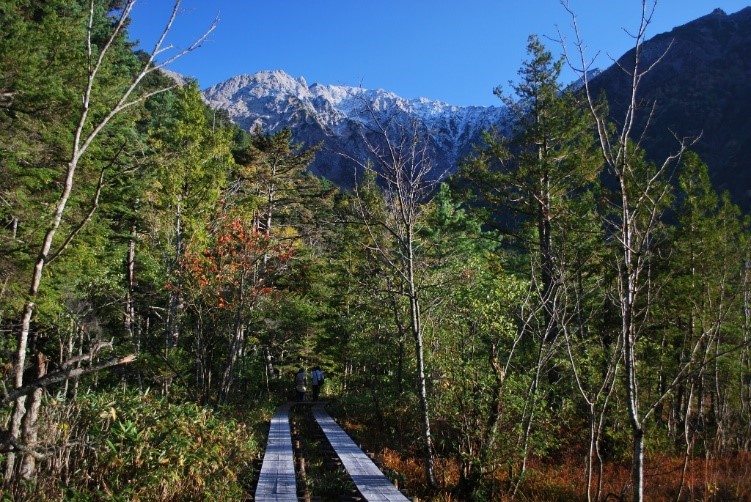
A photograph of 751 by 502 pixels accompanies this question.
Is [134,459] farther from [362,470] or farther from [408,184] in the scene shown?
[408,184]

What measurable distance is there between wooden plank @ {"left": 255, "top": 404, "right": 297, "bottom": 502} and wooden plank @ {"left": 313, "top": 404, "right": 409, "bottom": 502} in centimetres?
102

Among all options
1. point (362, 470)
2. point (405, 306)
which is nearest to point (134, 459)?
point (362, 470)

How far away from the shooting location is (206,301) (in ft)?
47.5

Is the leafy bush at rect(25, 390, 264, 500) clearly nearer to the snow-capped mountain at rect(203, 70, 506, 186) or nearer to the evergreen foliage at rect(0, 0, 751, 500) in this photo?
the evergreen foliage at rect(0, 0, 751, 500)

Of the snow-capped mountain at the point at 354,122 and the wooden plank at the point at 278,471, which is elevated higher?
the snow-capped mountain at the point at 354,122

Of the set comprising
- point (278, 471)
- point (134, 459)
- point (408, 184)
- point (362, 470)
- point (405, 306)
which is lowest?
point (362, 470)

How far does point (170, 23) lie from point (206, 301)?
40.5 feet

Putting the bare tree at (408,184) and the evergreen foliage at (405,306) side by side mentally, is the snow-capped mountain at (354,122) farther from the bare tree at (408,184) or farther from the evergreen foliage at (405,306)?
the evergreen foliage at (405,306)

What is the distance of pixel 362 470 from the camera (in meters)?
8.80

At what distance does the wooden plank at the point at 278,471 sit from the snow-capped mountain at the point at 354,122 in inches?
190

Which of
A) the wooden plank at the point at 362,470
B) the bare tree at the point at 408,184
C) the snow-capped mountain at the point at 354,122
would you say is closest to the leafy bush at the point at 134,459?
the wooden plank at the point at 362,470

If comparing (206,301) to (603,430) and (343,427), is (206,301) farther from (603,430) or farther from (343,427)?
(603,430)

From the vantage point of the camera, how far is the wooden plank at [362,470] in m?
7.33

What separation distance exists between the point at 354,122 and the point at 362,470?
6.00m
